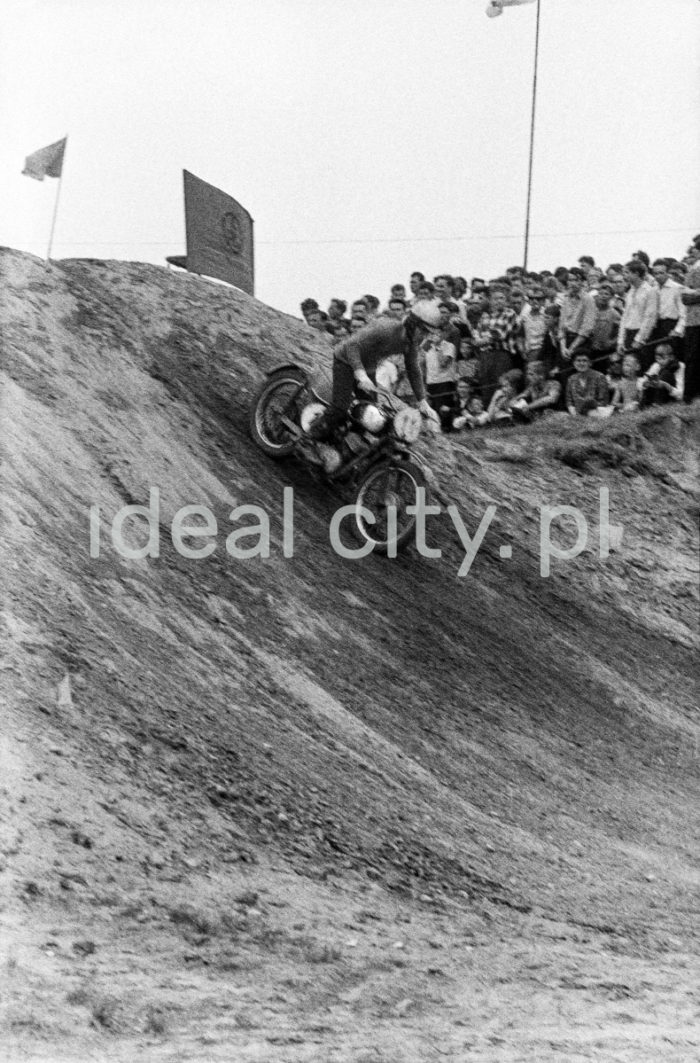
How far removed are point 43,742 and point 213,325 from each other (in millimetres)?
8652

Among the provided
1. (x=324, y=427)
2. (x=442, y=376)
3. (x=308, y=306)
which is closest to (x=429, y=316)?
(x=324, y=427)

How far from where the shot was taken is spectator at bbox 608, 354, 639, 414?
1647 cm

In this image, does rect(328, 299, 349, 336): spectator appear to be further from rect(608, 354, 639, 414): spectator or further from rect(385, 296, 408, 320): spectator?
rect(608, 354, 639, 414): spectator

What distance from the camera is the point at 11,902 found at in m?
5.94

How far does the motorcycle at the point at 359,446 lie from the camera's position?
12156 mm

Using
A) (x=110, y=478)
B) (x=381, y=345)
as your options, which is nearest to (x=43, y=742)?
(x=110, y=478)

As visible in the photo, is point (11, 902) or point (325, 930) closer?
point (11, 902)

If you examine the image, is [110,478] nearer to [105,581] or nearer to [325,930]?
[105,581]

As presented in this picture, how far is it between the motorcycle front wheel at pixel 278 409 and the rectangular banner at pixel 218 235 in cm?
414

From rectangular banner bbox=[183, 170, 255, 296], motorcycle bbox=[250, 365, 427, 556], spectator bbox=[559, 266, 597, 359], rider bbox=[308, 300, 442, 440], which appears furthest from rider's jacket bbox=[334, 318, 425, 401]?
rectangular banner bbox=[183, 170, 255, 296]

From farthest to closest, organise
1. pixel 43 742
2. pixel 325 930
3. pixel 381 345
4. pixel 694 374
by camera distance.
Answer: pixel 694 374
pixel 381 345
pixel 43 742
pixel 325 930

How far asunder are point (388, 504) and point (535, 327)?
5418 mm

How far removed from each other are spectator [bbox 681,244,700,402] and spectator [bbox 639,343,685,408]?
0.12 m

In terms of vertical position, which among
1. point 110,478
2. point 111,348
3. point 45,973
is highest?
point 111,348
